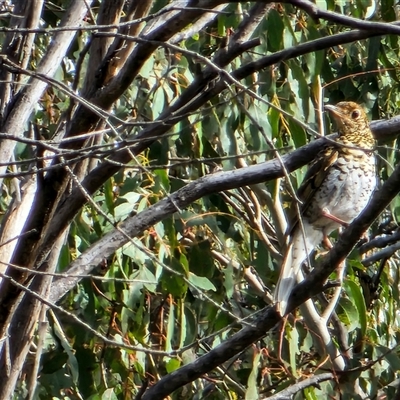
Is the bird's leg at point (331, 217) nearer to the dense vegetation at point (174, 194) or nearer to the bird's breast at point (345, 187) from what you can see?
the bird's breast at point (345, 187)

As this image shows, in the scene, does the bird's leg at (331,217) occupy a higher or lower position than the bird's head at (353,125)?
lower

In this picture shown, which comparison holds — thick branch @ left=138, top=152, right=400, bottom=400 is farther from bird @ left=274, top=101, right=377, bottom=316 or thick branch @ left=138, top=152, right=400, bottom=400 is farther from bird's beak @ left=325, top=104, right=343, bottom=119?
bird's beak @ left=325, top=104, right=343, bottom=119

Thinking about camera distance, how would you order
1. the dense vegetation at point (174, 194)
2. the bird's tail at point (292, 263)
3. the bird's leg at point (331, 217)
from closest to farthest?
the dense vegetation at point (174, 194) < the bird's tail at point (292, 263) < the bird's leg at point (331, 217)

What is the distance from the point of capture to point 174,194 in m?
2.77

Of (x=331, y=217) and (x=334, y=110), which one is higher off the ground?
(x=334, y=110)

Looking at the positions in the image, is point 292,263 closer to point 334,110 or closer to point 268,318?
point 334,110

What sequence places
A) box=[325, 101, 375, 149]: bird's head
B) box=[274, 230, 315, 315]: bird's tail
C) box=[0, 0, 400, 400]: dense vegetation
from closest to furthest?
box=[0, 0, 400, 400]: dense vegetation < box=[274, 230, 315, 315]: bird's tail < box=[325, 101, 375, 149]: bird's head

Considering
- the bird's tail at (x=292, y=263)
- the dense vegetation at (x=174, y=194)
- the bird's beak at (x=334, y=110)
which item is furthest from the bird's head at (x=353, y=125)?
the bird's tail at (x=292, y=263)

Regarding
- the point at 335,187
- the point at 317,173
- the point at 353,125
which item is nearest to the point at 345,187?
the point at 335,187

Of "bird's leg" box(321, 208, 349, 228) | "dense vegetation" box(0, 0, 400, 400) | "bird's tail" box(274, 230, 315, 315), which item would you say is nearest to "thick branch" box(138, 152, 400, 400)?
"dense vegetation" box(0, 0, 400, 400)

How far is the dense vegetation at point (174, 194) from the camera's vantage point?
2.41m

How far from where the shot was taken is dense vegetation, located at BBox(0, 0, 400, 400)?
2.41 meters

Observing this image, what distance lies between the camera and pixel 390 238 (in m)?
5.50

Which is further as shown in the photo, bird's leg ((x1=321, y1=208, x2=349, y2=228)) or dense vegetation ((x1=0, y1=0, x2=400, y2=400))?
bird's leg ((x1=321, y1=208, x2=349, y2=228))
